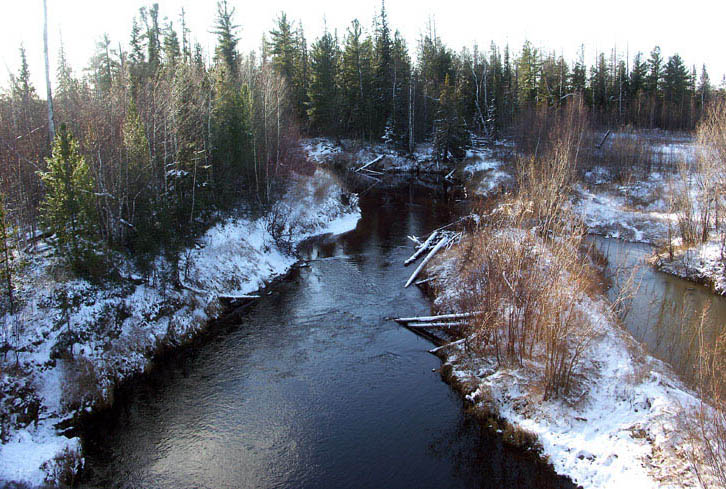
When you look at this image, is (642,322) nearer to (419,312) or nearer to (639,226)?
(419,312)

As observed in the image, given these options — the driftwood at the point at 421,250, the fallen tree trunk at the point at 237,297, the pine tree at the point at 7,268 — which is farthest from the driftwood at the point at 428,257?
the pine tree at the point at 7,268

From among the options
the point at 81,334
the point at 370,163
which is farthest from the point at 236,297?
the point at 370,163

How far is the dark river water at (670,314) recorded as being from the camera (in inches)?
647

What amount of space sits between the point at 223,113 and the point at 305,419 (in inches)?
989

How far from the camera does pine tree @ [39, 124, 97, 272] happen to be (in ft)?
53.1

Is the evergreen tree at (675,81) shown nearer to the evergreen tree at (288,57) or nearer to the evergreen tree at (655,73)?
the evergreen tree at (655,73)

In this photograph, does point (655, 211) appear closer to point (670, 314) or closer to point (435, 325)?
point (670, 314)

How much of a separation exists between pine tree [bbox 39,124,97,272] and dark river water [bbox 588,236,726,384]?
18.8 m

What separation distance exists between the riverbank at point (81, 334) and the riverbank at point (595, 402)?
38.4 ft

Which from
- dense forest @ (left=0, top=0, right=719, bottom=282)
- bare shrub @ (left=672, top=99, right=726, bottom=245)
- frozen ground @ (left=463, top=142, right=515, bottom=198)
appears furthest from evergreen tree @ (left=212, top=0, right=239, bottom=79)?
bare shrub @ (left=672, top=99, right=726, bottom=245)

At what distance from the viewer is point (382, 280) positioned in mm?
26359

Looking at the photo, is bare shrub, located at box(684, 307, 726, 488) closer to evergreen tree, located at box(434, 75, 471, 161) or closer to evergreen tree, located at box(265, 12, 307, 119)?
evergreen tree, located at box(434, 75, 471, 161)

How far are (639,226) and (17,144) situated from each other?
131ft

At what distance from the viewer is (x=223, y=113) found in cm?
3291
